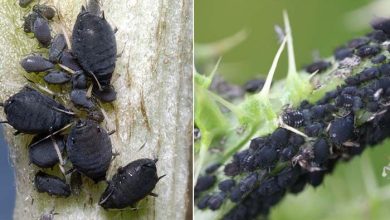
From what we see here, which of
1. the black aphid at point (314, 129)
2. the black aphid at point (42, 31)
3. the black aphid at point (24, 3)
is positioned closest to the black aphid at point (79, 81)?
the black aphid at point (42, 31)

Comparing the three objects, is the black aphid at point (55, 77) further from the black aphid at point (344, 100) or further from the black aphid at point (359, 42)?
the black aphid at point (359, 42)

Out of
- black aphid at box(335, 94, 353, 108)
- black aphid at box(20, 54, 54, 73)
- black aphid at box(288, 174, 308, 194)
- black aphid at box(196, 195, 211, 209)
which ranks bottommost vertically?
black aphid at box(196, 195, 211, 209)

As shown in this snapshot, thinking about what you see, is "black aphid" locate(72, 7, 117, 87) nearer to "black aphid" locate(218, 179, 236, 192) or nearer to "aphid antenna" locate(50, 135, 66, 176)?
"aphid antenna" locate(50, 135, 66, 176)

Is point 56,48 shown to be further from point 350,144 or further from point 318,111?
point 350,144

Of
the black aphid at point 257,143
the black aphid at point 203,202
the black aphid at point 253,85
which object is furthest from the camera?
the black aphid at point 253,85

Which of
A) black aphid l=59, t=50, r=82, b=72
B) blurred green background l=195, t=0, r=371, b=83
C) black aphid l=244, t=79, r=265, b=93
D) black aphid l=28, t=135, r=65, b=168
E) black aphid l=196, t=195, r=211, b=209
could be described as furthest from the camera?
blurred green background l=195, t=0, r=371, b=83

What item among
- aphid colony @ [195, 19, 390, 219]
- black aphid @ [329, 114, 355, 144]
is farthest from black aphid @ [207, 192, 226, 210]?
black aphid @ [329, 114, 355, 144]

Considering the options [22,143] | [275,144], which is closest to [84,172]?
[22,143]
